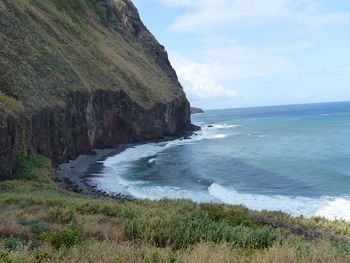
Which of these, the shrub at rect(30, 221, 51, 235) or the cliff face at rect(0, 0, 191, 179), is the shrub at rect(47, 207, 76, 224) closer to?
the shrub at rect(30, 221, 51, 235)

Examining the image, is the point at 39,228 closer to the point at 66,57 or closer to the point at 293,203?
the point at 293,203

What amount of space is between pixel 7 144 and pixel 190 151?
37598 mm

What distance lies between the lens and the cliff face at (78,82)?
34531mm

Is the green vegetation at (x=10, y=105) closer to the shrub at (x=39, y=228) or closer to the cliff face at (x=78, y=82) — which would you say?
the cliff face at (x=78, y=82)

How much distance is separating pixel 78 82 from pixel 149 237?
4633 cm

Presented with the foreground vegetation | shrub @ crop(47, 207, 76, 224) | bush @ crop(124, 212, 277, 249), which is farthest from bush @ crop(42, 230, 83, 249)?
shrub @ crop(47, 207, 76, 224)

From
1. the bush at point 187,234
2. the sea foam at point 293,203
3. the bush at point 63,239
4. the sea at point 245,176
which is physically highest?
the bush at point 63,239

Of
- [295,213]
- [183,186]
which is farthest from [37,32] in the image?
[295,213]

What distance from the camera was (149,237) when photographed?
916cm

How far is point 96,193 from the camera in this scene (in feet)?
104

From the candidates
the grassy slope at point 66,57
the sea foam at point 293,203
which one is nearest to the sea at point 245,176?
the sea foam at point 293,203

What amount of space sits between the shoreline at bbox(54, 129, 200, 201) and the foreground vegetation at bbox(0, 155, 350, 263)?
15.5 metres

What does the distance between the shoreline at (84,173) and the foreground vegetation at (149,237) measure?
15497 millimetres

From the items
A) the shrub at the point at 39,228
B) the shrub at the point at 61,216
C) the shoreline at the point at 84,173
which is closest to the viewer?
the shrub at the point at 39,228
